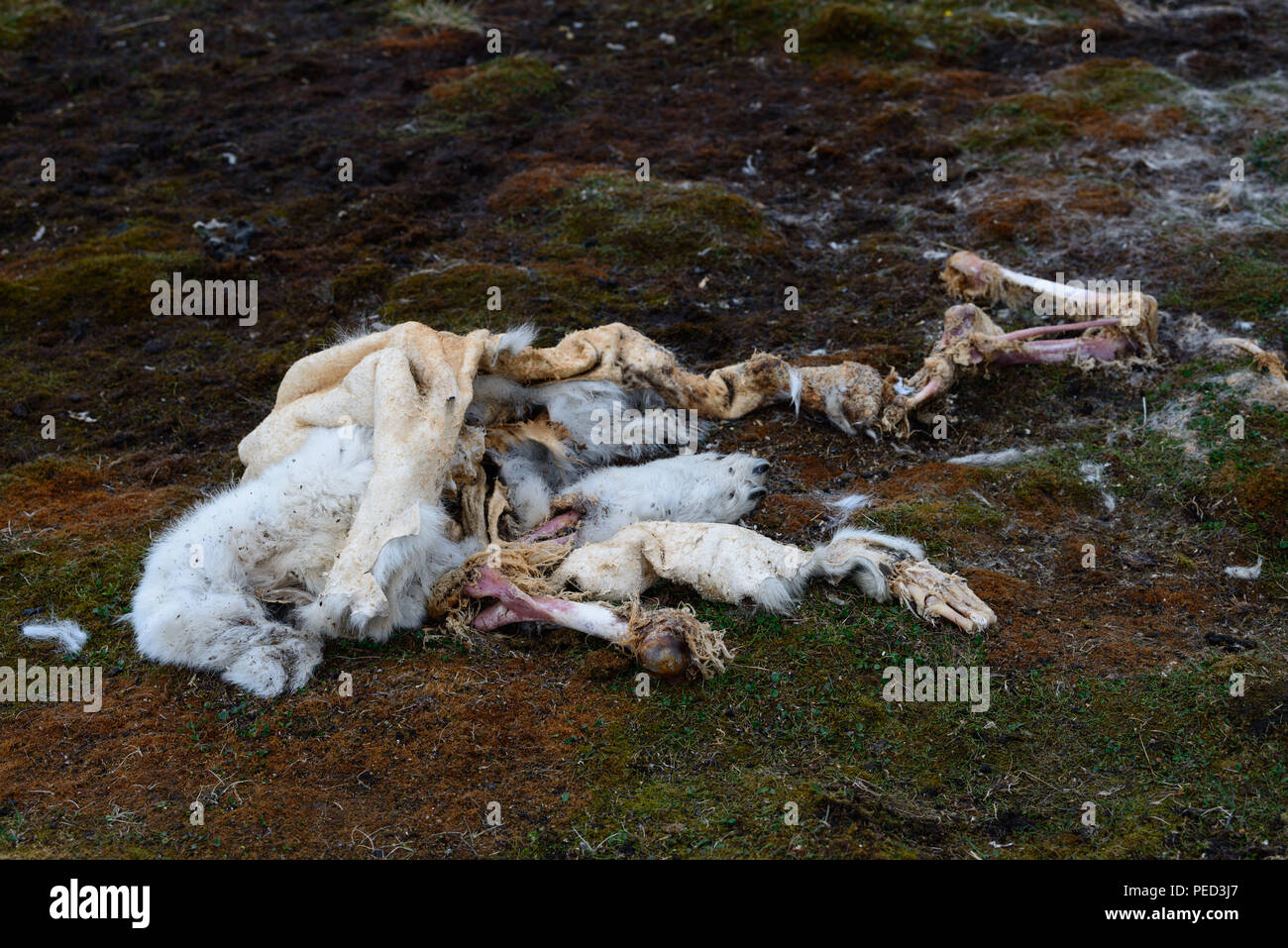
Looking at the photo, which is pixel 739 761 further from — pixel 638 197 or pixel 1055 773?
pixel 638 197

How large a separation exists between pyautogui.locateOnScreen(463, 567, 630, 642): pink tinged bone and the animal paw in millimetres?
1287

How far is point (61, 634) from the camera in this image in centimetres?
502

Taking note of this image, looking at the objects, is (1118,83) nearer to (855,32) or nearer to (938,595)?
(855,32)

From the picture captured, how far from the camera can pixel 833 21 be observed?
1245 cm

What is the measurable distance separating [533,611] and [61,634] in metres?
2.29

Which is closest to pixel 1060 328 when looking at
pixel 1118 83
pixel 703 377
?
pixel 703 377

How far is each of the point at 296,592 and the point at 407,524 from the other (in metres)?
0.66

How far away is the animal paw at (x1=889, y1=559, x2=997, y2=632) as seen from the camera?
15.3 feet

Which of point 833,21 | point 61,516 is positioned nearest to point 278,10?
point 833,21

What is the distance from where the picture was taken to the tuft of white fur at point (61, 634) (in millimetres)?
4973

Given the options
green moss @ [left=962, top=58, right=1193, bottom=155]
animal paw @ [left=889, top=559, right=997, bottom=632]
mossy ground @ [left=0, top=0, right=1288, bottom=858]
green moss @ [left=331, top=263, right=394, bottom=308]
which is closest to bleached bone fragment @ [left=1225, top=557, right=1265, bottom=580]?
mossy ground @ [left=0, top=0, right=1288, bottom=858]

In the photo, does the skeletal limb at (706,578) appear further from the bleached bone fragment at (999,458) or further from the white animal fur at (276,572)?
the bleached bone fragment at (999,458)

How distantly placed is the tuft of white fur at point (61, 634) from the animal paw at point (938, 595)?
3837 millimetres

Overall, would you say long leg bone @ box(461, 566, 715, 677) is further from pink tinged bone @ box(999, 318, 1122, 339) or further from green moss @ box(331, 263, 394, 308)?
green moss @ box(331, 263, 394, 308)
